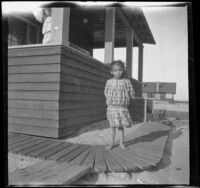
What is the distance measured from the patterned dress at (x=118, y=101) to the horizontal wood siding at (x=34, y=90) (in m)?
0.94

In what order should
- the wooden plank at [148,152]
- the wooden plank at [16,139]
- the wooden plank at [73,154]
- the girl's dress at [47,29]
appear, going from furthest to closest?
the girl's dress at [47,29] → the wooden plank at [16,139] → the wooden plank at [148,152] → the wooden plank at [73,154]

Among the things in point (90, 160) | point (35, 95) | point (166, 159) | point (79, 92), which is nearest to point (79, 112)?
point (79, 92)

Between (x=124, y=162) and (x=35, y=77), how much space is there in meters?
2.18

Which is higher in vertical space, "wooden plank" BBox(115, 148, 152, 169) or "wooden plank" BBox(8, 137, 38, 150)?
"wooden plank" BBox(8, 137, 38, 150)

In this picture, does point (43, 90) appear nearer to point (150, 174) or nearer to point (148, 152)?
point (148, 152)

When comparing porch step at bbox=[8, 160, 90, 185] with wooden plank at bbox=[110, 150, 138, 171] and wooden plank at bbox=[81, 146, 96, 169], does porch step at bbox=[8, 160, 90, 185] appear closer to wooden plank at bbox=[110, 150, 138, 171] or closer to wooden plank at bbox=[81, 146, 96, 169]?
wooden plank at bbox=[81, 146, 96, 169]

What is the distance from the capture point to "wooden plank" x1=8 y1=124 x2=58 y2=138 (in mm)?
3648

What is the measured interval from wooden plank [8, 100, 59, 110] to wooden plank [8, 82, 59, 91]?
0.22 metres

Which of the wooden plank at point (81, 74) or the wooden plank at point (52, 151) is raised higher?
the wooden plank at point (81, 74)

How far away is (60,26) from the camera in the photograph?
3750 millimetres

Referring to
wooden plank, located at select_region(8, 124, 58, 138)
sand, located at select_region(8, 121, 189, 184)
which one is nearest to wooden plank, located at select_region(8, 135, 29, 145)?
wooden plank, located at select_region(8, 124, 58, 138)

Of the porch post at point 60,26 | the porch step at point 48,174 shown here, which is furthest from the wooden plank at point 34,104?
the porch step at point 48,174

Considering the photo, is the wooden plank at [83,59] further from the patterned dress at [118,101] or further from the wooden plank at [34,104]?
the patterned dress at [118,101]

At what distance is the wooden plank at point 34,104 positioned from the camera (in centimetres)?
365
